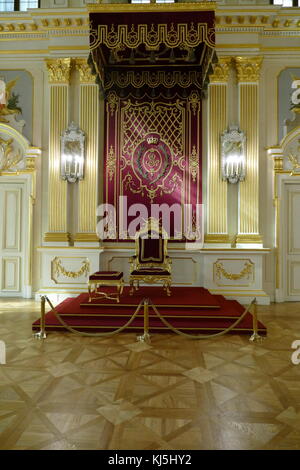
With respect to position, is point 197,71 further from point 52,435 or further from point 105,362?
point 52,435

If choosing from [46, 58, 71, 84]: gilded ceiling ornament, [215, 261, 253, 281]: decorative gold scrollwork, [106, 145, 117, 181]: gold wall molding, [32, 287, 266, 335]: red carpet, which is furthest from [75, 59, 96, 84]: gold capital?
[215, 261, 253, 281]: decorative gold scrollwork

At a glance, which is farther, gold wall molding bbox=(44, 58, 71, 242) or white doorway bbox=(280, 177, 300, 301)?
white doorway bbox=(280, 177, 300, 301)

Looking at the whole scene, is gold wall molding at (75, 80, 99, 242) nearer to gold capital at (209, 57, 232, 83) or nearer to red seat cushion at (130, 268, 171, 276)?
red seat cushion at (130, 268, 171, 276)

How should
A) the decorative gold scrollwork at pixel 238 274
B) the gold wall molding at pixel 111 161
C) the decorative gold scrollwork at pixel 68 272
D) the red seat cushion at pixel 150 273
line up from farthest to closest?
1. the gold wall molding at pixel 111 161
2. the decorative gold scrollwork at pixel 68 272
3. the decorative gold scrollwork at pixel 238 274
4. the red seat cushion at pixel 150 273

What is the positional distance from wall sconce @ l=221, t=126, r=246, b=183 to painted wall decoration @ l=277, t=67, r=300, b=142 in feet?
2.99

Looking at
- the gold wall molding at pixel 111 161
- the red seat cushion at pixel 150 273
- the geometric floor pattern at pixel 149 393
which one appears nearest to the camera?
the geometric floor pattern at pixel 149 393

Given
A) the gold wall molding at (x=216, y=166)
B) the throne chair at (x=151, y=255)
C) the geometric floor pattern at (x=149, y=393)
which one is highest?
the gold wall molding at (x=216, y=166)

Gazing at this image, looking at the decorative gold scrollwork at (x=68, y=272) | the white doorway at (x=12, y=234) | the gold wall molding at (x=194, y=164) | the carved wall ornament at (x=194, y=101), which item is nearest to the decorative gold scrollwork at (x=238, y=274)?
the gold wall molding at (x=194, y=164)

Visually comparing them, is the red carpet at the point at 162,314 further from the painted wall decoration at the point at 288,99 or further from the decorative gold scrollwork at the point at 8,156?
the painted wall decoration at the point at 288,99

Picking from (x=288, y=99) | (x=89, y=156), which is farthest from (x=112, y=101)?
(x=288, y=99)

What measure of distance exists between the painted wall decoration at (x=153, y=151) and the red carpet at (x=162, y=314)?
192 centimetres

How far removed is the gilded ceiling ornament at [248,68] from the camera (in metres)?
6.31

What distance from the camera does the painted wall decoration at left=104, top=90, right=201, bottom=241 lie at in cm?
664

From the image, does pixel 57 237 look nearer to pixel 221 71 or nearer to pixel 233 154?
pixel 233 154
